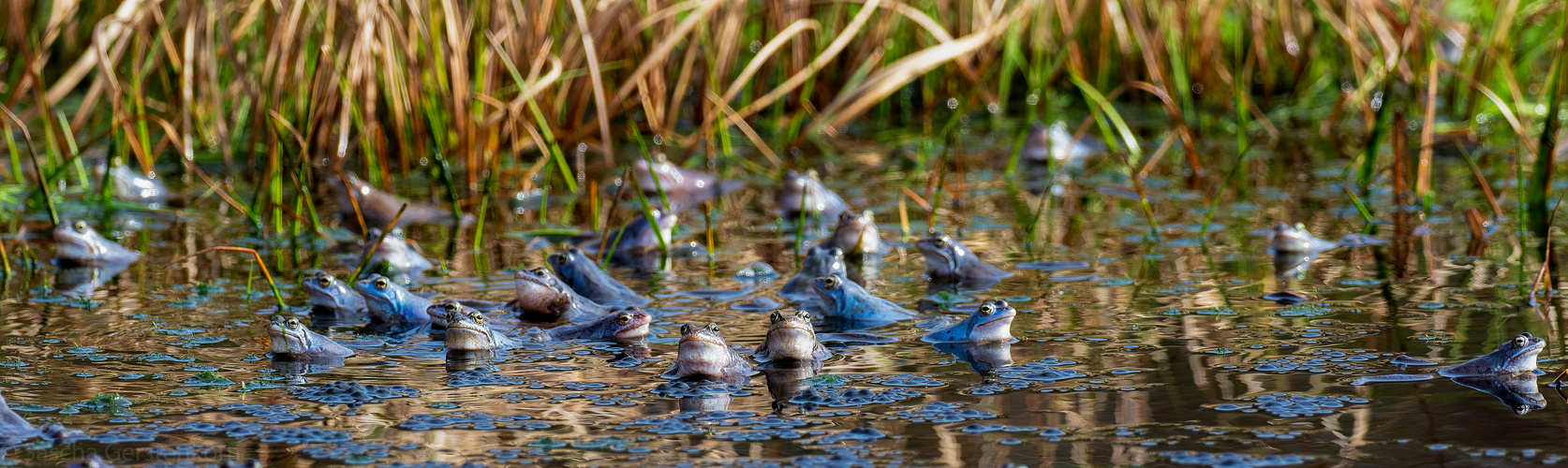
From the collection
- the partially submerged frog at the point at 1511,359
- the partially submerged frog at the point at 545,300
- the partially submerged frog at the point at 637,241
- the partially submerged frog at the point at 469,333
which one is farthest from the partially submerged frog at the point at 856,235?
the partially submerged frog at the point at 1511,359

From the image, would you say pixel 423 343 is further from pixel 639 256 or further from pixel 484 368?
pixel 639 256

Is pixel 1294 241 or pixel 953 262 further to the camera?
pixel 1294 241

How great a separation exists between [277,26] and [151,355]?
2.84 m

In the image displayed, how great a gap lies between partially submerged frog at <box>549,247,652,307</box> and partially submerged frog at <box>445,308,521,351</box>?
71 cm

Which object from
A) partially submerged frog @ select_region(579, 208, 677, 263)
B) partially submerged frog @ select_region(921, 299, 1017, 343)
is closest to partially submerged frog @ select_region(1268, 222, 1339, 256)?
partially submerged frog @ select_region(921, 299, 1017, 343)

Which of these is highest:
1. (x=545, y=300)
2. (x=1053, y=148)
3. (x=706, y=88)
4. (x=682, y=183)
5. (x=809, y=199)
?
(x=706, y=88)

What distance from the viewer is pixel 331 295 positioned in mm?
3814

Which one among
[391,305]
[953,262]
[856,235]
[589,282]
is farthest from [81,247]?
[953,262]

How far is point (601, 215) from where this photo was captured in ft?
18.7

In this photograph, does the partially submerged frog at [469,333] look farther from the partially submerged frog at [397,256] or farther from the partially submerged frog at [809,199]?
the partially submerged frog at [809,199]

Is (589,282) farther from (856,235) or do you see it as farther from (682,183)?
(682,183)

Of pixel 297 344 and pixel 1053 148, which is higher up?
pixel 1053 148

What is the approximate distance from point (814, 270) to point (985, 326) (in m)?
0.91

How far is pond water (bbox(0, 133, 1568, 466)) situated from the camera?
2545 mm
